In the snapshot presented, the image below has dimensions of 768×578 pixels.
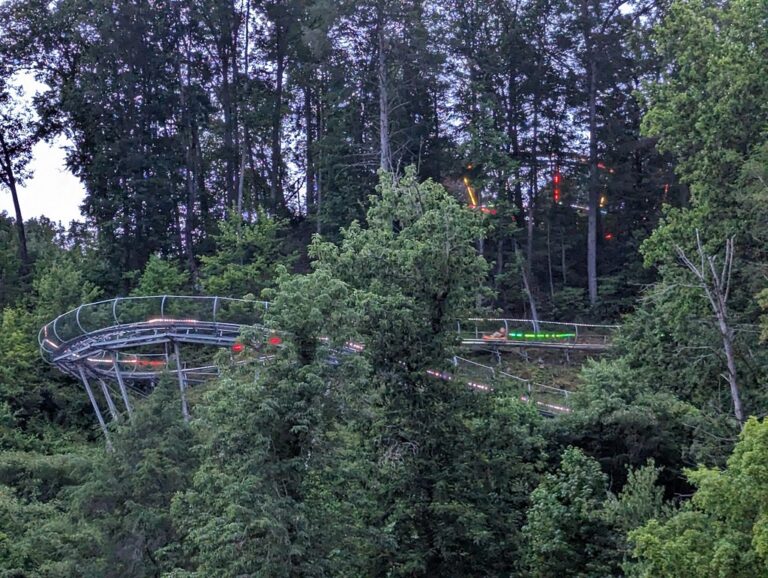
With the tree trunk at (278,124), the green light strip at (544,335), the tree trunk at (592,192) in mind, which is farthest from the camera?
the tree trunk at (278,124)

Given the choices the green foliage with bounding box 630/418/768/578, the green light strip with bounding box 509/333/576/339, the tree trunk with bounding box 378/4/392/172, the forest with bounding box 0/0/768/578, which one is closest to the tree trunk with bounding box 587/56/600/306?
the forest with bounding box 0/0/768/578

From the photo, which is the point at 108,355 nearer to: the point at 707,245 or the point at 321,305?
the point at 321,305

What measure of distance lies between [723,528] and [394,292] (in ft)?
24.7

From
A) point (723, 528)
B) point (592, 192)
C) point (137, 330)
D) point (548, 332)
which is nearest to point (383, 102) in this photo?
point (592, 192)

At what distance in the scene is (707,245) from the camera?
72.1 feet

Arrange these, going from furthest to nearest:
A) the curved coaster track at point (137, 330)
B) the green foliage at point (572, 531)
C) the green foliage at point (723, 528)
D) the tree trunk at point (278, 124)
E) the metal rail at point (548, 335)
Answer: the tree trunk at point (278, 124)
the metal rail at point (548, 335)
the curved coaster track at point (137, 330)
the green foliage at point (572, 531)
the green foliage at point (723, 528)

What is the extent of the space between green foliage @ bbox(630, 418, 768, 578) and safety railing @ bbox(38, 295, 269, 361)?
14580 millimetres

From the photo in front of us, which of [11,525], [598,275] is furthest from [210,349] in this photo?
[598,275]

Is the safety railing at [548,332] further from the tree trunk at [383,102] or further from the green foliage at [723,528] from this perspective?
the green foliage at [723,528]

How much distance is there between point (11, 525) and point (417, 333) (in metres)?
11.6

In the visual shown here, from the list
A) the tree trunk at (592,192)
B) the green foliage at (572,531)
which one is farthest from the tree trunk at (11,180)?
the green foliage at (572,531)

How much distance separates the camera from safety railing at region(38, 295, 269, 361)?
1019 inches

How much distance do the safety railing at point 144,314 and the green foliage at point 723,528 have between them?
14.6 meters

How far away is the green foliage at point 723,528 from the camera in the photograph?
42.2ft
